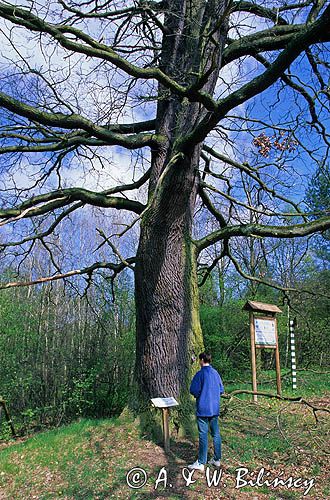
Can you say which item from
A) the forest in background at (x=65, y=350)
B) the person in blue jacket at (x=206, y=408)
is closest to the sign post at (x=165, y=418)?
the person in blue jacket at (x=206, y=408)

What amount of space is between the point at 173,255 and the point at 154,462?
9.53 feet

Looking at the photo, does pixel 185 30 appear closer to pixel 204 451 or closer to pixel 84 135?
pixel 84 135

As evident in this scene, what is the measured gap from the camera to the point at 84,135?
774cm

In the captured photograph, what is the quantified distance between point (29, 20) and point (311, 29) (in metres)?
3.14

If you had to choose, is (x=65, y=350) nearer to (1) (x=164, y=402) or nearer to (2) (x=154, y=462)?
(1) (x=164, y=402)

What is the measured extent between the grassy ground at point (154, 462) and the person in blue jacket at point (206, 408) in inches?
7.8

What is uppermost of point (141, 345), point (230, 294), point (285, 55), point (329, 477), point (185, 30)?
point (185, 30)

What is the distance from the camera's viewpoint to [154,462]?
18.1ft

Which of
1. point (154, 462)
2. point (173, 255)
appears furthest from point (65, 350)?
point (154, 462)

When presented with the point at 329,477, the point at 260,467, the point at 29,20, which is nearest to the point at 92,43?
the point at 29,20

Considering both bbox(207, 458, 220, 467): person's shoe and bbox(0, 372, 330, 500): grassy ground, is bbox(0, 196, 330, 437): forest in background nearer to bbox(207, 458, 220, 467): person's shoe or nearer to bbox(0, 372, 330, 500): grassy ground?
bbox(0, 372, 330, 500): grassy ground

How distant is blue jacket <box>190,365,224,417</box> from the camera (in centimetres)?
561

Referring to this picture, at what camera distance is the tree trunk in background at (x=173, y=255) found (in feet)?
21.2

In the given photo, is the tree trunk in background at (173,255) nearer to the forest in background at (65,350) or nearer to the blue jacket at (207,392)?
the blue jacket at (207,392)
